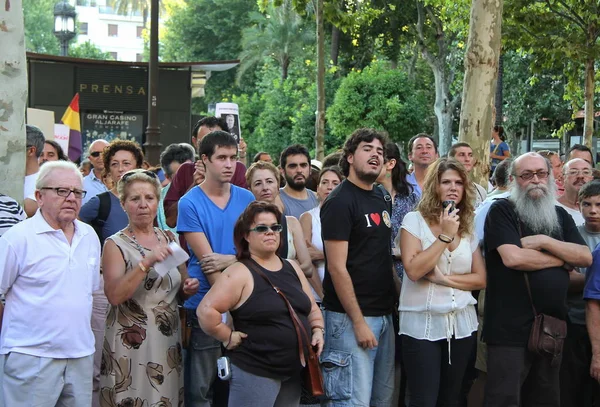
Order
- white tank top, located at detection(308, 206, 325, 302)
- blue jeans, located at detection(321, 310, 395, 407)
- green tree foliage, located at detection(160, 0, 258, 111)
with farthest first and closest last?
green tree foliage, located at detection(160, 0, 258, 111), white tank top, located at detection(308, 206, 325, 302), blue jeans, located at detection(321, 310, 395, 407)

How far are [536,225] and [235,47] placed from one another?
55.5 meters

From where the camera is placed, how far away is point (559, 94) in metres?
36.2

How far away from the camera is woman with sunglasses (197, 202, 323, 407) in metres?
5.18

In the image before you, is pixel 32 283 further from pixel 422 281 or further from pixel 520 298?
pixel 520 298

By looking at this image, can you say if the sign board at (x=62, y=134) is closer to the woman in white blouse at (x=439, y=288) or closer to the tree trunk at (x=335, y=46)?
the woman in white blouse at (x=439, y=288)

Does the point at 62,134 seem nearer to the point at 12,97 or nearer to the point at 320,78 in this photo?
the point at 12,97

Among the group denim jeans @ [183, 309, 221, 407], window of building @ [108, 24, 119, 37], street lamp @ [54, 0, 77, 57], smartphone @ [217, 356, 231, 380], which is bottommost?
denim jeans @ [183, 309, 221, 407]

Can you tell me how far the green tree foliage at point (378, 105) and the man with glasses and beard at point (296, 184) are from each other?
89.1ft

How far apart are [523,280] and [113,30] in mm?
118371

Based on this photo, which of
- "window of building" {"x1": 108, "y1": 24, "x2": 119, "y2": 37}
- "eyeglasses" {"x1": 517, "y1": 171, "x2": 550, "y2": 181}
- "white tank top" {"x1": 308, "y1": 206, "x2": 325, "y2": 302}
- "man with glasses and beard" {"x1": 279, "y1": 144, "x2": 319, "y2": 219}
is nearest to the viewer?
"eyeglasses" {"x1": 517, "y1": 171, "x2": 550, "y2": 181}

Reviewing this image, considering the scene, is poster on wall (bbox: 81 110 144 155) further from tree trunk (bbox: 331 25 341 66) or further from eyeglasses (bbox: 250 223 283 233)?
tree trunk (bbox: 331 25 341 66)

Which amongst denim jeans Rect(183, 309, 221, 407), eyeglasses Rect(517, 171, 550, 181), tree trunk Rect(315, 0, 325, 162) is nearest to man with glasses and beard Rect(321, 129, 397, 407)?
denim jeans Rect(183, 309, 221, 407)

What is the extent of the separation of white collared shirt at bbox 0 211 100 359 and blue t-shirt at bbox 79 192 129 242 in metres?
1.34

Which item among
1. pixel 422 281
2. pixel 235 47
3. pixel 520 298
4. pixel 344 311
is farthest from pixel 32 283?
pixel 235 47
